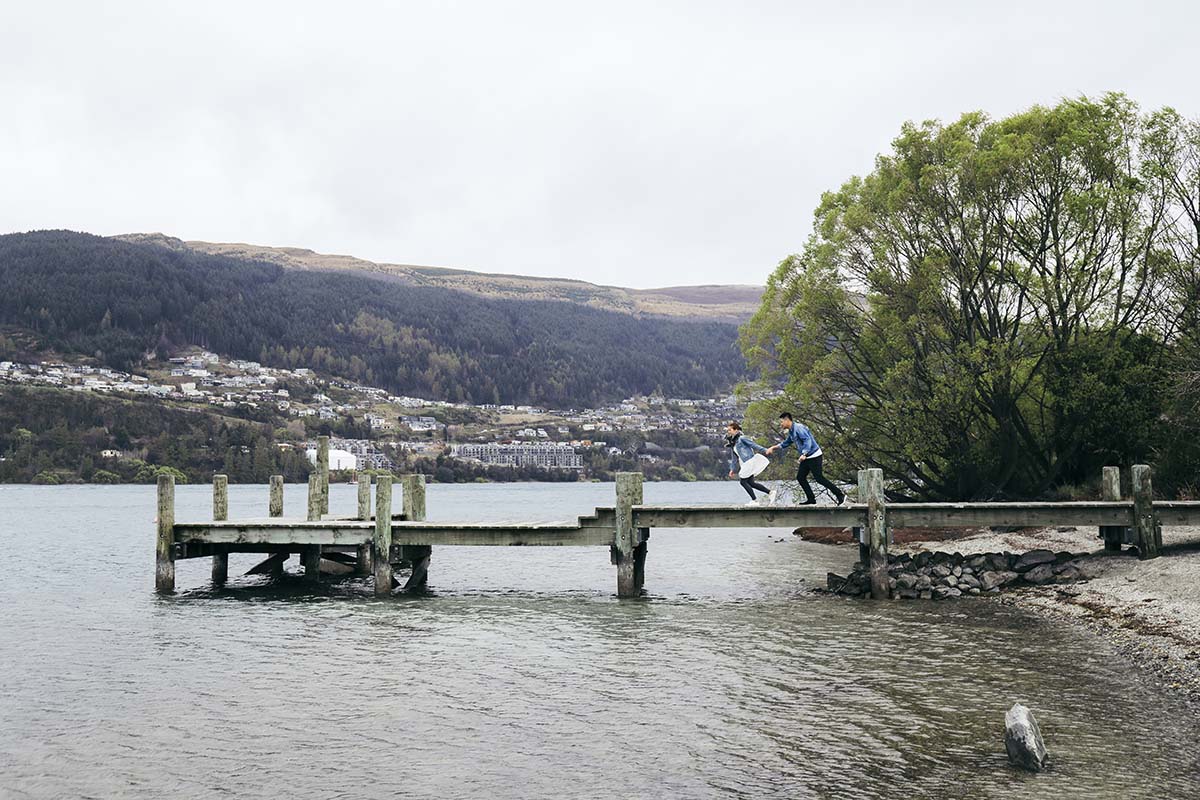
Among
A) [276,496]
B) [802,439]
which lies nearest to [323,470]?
[276,496]

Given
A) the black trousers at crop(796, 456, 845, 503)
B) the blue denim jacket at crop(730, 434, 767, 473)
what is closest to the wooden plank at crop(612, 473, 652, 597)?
the blue denim jacket at crop(730, 434, 767, 473)

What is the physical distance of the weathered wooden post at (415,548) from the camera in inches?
1101

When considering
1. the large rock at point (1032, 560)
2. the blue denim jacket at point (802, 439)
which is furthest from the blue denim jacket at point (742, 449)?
the large rock at point (1032, 560)

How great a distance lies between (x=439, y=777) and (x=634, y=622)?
11025 mm

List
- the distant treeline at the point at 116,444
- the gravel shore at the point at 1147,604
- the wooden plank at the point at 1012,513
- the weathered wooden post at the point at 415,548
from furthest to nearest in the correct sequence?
the distant treeline at the point at 116,444
the weathered wooden post at the point at 415,548
the wooden plank at the point at 1012,513
the gravel shore at the point at 1147,604

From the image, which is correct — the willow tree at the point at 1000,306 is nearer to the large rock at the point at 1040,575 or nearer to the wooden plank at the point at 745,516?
the large rock at the point at 1040,575

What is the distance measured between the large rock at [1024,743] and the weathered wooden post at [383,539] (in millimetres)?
15702

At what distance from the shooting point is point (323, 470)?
31422 mm

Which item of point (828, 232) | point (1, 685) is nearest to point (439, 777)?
point (1, 685)

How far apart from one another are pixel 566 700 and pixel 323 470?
17.8 meters

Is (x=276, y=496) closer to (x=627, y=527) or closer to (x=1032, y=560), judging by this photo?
(x=627, y=527)

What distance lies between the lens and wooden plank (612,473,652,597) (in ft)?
79.4

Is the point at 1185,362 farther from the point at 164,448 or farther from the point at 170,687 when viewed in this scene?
the point at 164,448

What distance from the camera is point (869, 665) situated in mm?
17016
